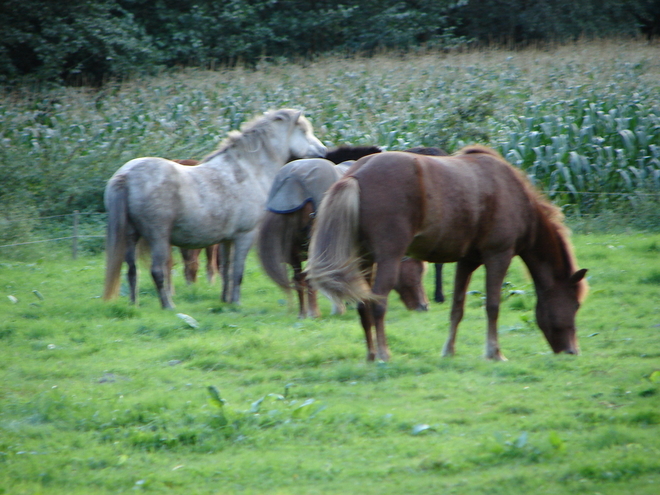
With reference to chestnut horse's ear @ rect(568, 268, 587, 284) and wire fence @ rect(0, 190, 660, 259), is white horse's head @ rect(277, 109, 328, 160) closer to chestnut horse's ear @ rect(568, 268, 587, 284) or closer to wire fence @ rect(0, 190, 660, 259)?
chestnut horse's ear @ rect(568, 268, 587, 284)

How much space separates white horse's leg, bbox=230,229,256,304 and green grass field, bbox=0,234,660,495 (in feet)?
2.19

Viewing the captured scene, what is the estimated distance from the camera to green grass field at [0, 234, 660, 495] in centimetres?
371

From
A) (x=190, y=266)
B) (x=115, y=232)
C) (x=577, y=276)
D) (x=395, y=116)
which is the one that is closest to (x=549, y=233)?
(x=577, y=276)

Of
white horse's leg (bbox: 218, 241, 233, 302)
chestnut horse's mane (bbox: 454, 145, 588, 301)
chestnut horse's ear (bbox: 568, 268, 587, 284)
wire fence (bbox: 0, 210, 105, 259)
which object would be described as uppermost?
chestnut horse's mane (bbox: 454, 145, 588, 301)

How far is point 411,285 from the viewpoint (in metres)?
8.07

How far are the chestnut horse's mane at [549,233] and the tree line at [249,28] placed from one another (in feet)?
63.2

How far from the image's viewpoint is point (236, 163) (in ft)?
28.9

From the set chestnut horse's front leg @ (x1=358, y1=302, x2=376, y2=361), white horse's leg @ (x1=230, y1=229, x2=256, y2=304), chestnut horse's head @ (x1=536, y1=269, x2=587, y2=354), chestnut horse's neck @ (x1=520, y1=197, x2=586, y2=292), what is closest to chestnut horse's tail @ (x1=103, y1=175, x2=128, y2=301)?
white horse's leg @ (x1=230, y1=229, x2=256, y2=304)

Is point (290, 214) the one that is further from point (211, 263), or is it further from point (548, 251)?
point (211, 263)

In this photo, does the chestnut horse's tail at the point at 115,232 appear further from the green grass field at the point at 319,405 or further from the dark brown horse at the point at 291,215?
the dark brown horse at the point at 291,215

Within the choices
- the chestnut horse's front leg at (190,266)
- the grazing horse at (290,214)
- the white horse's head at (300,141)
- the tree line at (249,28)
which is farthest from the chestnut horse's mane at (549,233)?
the tree line at (249,28)

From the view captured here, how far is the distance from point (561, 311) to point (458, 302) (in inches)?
34.8

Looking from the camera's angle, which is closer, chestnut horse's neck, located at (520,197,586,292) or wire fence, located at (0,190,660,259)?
chestnut horse's neck, located at (520,197,586,292)

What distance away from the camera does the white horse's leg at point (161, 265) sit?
7.90 m
